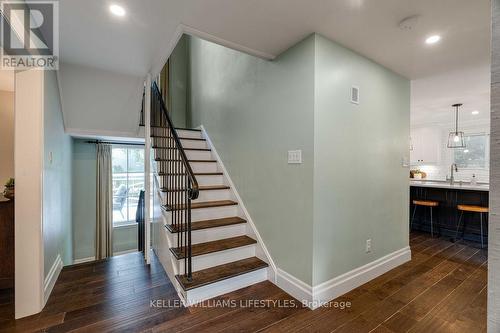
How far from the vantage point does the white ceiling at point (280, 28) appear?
168 centimetres

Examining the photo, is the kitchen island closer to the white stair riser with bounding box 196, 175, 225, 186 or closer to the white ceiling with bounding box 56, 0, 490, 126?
the white ceiling with bounding box 56, 0, 490, 126

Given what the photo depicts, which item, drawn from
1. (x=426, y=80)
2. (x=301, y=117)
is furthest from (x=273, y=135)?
(x=426, y=80)

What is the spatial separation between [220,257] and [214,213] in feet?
2.02

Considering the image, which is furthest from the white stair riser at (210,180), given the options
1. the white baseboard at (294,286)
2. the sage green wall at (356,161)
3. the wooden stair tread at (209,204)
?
the sage green wall at (356,161)

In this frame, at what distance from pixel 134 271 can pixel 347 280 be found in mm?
2272

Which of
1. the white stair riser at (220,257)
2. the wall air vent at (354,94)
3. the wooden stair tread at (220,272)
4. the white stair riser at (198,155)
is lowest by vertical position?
the wooden stair tread at (220,272)

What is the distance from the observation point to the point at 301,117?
7.04ft

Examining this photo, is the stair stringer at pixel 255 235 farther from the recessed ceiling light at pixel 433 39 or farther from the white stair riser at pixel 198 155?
the recessed ceiling light at pixel 433 39

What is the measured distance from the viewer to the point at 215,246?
2.50 m

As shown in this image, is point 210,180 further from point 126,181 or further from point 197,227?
point 126,181

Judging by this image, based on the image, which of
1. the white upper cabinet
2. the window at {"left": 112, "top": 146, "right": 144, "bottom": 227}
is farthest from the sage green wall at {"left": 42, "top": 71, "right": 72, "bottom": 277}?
the white upper cabinet

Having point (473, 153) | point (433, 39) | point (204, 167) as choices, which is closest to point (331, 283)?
point (204, 167)

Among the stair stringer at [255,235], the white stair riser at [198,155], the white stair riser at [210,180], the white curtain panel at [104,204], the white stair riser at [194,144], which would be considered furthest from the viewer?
the white curtain panel at [104,204]

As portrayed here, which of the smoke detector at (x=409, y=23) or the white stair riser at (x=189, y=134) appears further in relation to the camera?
the white stair riser at (x=189, y=134)
